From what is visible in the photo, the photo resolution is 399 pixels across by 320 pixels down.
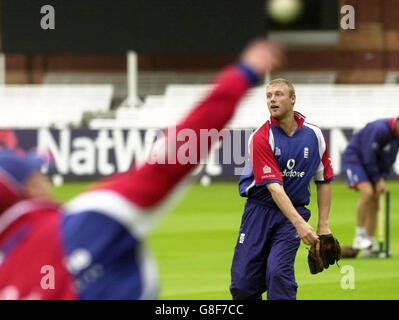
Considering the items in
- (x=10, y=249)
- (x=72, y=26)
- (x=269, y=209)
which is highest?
(x=72, y=26)

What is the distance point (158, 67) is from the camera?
140 ft

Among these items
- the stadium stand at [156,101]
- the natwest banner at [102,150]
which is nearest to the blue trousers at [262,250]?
the natwest banner at [102,150]

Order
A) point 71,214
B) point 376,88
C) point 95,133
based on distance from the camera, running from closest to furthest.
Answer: point 71,214
point 95,133
point 376,88

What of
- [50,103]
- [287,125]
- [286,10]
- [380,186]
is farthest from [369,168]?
[50,103]

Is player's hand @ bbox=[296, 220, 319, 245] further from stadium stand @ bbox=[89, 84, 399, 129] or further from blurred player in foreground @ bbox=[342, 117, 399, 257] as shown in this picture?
stadium stand @ bbox=[89, 84, 399, 129]

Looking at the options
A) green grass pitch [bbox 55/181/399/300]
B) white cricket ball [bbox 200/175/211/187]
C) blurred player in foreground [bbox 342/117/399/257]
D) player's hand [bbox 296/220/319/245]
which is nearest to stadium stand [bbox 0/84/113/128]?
white cricket ball [bbox 200/175/211/187]

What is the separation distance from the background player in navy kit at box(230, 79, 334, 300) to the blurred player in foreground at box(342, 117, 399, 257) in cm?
555

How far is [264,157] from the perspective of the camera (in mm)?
7766

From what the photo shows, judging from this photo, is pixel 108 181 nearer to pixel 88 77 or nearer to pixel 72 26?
pixel 72 26

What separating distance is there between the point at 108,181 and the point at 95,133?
23170 millimetres

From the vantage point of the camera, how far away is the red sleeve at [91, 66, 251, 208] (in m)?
2.86

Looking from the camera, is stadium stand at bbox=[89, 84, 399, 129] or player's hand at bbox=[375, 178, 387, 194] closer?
player's hand at bbox=[375, 178, 387, 194]

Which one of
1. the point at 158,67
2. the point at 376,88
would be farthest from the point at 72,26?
the point at 158,67
